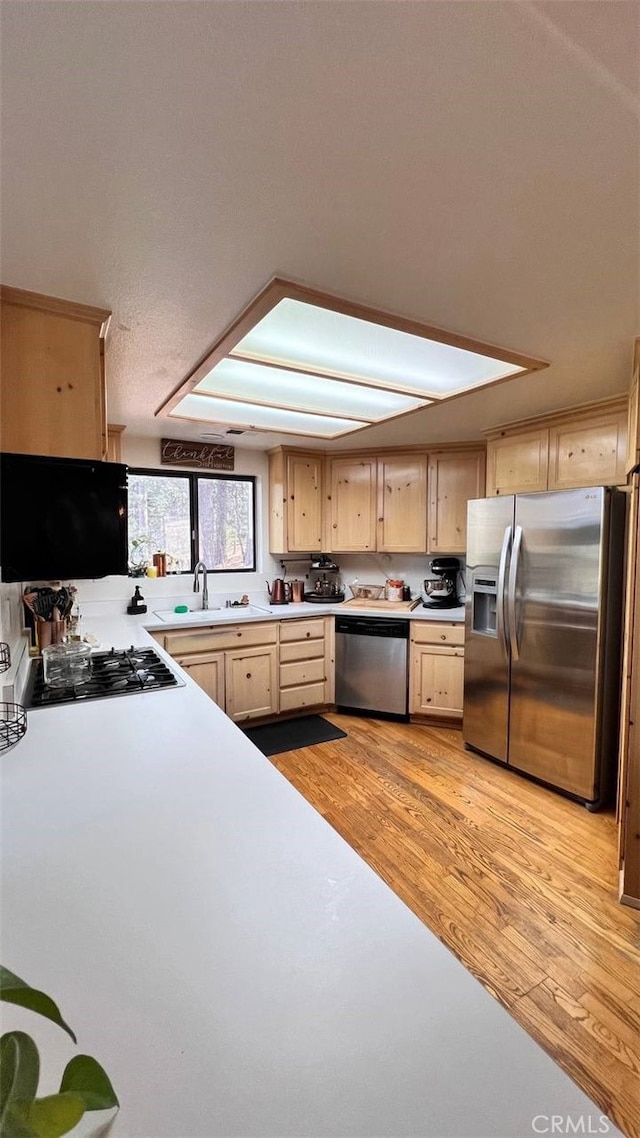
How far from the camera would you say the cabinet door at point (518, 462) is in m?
2.88

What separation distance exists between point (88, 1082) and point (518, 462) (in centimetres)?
323

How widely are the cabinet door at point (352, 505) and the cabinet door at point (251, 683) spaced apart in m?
1.18

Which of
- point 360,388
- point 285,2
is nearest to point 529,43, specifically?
point 285,2

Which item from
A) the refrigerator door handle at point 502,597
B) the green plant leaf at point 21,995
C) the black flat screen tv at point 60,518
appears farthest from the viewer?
the refrigerator door handle at point 502,597

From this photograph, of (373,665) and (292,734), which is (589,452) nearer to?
(373,665)

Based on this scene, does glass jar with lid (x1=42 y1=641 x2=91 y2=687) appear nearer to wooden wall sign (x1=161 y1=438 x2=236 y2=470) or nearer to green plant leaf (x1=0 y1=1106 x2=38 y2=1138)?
green plant leaf (x1=0 y1=1106 x2=38 y2=1138)

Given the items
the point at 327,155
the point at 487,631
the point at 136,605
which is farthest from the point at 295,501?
the point at 327,155

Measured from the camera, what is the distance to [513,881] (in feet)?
6.51

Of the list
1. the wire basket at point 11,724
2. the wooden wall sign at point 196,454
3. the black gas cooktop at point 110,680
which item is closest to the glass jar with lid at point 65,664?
the black gas cooktop at point 110,680

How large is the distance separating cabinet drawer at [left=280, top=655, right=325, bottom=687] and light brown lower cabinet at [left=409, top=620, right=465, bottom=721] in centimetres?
75

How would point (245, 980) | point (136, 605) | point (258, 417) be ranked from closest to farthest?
point (245, 980) → point (258, 417) → point (136, 605)

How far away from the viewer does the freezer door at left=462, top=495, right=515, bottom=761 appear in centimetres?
288

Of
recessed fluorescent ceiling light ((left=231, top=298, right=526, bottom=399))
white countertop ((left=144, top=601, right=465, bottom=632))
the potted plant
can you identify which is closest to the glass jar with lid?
white countertop ((left=144, top=601, right=465, bottom=632))

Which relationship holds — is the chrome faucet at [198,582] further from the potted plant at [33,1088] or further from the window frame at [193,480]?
the potted plant at [33,1088]
